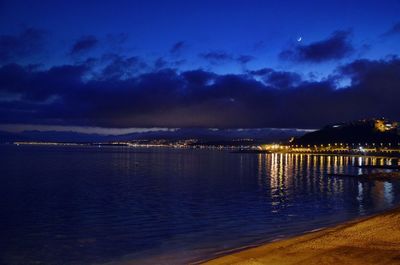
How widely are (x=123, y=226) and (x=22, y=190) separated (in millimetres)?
26528

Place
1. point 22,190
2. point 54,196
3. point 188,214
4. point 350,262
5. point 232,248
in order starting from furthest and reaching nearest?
point 22,190 → point 54,196 → point 188,214 → point 232,248 → point 350,262

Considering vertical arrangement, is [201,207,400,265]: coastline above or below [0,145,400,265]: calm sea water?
above

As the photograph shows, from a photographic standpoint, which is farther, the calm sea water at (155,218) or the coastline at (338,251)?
the calm sea water at (155,218)

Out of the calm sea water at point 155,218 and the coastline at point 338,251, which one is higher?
the coastline at point 338,251

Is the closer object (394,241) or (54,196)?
(394,241)

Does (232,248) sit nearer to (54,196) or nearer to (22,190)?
(54,196)

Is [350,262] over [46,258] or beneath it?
over

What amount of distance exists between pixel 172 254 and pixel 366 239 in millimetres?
8943

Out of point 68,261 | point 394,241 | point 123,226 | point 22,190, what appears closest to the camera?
point 394,241

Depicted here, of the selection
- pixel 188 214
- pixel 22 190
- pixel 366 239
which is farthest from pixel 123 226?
pixel 22 190

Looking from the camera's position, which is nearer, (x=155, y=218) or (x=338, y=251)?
(x=338, y=251)

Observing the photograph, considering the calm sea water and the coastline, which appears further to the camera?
the calm sea water

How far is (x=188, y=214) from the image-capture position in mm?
34812

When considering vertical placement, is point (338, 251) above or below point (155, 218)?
above
